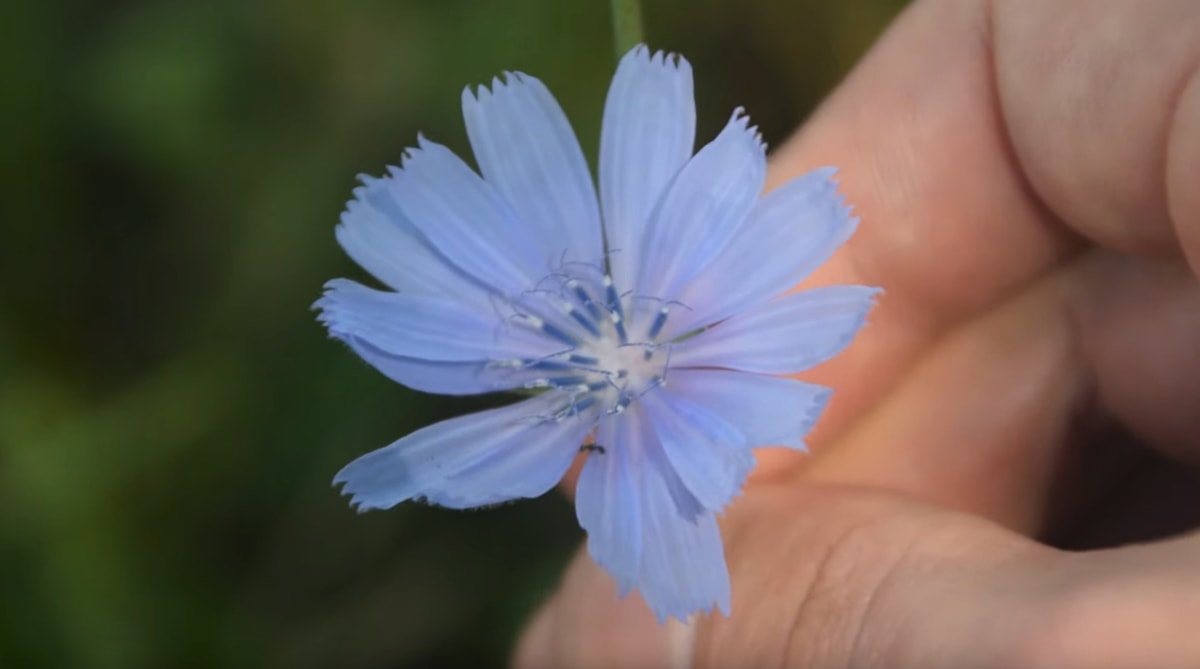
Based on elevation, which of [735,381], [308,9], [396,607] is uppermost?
[308,9]

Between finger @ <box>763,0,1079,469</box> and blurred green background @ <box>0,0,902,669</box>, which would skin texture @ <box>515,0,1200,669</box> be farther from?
blurred green background @ <box>0,0,902,669</box>

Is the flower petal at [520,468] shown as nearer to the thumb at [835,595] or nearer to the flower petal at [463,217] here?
the flower petal at [463,217]

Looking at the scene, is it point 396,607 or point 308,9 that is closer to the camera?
point 396,607

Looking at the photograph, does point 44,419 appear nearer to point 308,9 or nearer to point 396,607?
point 396,607

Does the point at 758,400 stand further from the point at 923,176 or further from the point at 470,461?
the point at 923,176

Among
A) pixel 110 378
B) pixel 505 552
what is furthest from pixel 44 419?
pixel 505 552

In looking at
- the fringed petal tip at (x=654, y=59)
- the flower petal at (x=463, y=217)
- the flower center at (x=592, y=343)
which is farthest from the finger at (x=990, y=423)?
the fringed petal tip at (x=654, y=59)

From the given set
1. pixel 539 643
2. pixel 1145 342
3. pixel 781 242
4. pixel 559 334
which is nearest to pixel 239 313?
pixel 539 643
